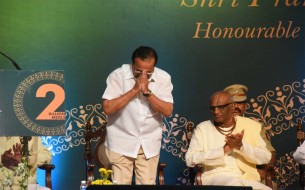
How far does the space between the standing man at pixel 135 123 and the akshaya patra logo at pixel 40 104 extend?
6.07 ft

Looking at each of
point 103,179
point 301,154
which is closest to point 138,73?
point 103,179

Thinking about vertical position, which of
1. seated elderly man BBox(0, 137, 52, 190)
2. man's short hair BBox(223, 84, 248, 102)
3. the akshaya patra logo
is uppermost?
man's short hair BBox(223, 84, 248, 102)

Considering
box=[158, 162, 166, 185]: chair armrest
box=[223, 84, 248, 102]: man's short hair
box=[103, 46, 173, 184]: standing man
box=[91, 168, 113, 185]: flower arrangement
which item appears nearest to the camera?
box=[91, 168, 113, 185]: flower arrangement

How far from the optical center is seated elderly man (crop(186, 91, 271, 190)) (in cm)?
625

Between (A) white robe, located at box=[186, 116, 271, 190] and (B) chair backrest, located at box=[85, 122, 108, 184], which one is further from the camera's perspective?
(B) chair backrest, located at box=[85, 122, 108, 184]

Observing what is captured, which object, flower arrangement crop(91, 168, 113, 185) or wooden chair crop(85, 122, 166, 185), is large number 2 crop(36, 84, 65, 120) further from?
wooden chair crop(85, 122, 166, 185)

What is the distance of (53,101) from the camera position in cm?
408

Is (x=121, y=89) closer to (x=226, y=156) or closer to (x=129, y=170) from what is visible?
(x=129, y=170)

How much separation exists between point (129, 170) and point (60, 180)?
4.60 ft

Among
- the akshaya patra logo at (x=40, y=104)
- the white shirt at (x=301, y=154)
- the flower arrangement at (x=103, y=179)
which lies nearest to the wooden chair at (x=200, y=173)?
the white shirt at (x=301, y=154)

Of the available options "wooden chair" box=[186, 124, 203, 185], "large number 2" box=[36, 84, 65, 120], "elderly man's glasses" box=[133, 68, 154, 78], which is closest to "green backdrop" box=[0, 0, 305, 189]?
"wooden chair" box=[186, 124, 203, 185]

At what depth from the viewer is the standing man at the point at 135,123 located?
6.02 meters

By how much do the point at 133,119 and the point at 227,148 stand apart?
888 millimetres

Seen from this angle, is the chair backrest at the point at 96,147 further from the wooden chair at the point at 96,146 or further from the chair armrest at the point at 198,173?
the chair armrest at the point at 198,173
